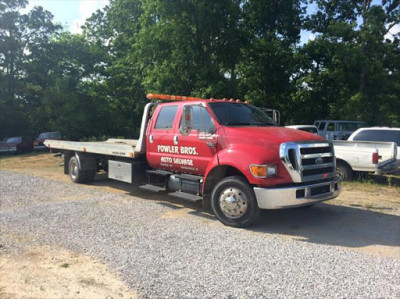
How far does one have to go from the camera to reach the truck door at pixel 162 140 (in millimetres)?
7711

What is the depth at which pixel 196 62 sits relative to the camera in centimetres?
1822

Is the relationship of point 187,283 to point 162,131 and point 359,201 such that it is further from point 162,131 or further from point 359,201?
point 359,201

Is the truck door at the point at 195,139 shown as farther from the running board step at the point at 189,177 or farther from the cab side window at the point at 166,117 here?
the cab side window at the point at 166,117

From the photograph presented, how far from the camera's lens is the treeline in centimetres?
1825

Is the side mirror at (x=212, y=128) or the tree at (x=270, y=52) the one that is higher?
the tree at (x=270, y=52)

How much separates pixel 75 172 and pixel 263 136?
6853mm

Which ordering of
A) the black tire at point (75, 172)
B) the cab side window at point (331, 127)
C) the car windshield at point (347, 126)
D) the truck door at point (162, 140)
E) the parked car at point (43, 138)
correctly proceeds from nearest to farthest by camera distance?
1. the truck door at point (162, 140)
2. the black tire at point (75, 172)
3. the car windshield at point (347, 126)
4. the cab side window at point (331, 127)
5. the parked car at point (43, 138)

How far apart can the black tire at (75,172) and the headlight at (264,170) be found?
646 centimetres

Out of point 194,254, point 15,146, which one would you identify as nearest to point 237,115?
point 194,254

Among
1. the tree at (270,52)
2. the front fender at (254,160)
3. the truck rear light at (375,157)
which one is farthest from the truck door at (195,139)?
the tree at (270,52)

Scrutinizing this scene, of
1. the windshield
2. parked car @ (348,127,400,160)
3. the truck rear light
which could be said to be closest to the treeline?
parked car @ (348,127,400,160)

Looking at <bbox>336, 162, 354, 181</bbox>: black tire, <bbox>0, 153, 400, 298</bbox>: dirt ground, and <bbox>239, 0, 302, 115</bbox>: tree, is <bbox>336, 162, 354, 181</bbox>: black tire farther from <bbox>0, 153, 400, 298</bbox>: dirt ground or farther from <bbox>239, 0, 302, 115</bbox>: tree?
<bbox>239, 0, 302, 115</bbox>: tree

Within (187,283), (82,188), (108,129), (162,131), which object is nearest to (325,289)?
(187,283)

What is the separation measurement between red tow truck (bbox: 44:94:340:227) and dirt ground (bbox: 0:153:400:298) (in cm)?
59
